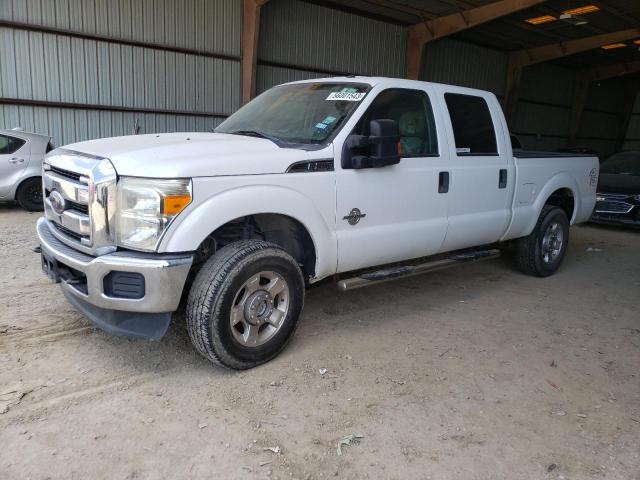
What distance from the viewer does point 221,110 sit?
562 inches

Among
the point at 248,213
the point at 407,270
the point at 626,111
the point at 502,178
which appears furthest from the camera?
the point at 626,111

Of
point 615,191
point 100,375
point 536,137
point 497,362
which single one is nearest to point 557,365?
point 497,362

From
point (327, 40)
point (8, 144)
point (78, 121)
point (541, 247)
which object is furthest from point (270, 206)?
point (327, 40)

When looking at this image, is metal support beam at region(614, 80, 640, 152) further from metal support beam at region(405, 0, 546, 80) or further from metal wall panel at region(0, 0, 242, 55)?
metal wall panel at region(0, 0, 242, 55)

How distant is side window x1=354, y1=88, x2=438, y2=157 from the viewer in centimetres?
425

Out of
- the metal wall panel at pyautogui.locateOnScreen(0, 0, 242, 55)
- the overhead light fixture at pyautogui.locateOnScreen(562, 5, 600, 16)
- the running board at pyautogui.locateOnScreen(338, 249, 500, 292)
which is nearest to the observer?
the running board at pyautogui.locateOnScreen(338, 249, 500, 292)

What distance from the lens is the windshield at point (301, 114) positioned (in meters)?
4.02

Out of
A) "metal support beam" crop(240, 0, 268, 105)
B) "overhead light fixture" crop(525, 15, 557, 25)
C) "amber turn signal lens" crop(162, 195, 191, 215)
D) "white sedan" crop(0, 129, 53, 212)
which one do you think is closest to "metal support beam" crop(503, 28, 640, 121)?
"overhead light fixture" crop(525, 15, 557, 25)

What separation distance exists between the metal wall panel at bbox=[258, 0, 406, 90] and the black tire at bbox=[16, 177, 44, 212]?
6.92m

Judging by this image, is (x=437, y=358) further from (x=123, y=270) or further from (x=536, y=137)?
(x=536, y=137)

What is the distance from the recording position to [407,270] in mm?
4496

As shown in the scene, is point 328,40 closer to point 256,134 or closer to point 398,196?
point 256,134

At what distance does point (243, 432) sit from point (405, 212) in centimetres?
224

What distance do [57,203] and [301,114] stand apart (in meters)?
1.92
